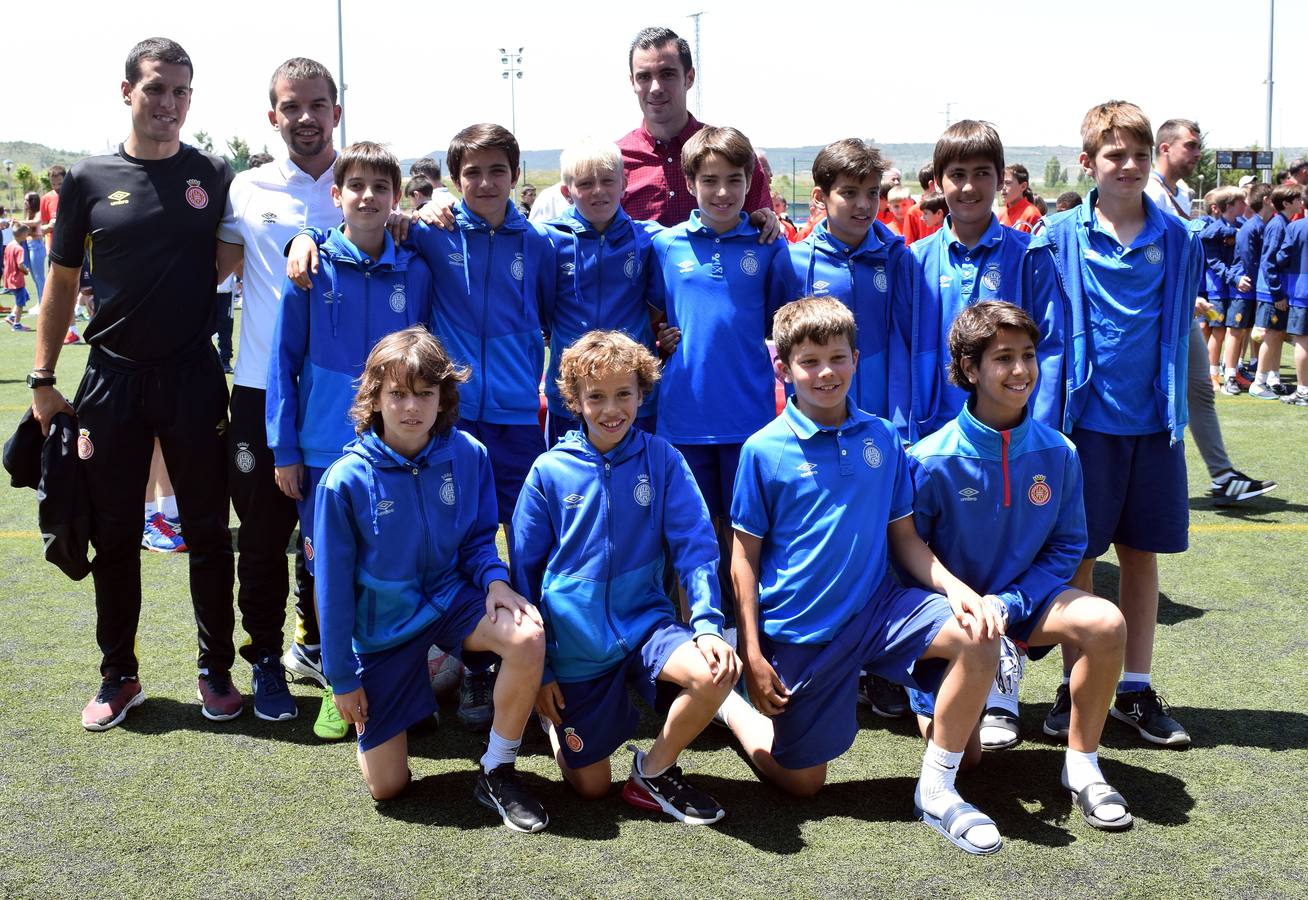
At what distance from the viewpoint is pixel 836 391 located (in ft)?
11.8

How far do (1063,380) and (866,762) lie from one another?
142cm

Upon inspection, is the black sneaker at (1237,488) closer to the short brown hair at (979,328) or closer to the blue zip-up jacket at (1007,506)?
the blue zip-up jacket at (1007,506)

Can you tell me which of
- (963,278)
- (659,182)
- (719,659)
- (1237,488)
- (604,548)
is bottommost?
(1237,488)

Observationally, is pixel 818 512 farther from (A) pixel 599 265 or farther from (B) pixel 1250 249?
(B) pixel 1250 249

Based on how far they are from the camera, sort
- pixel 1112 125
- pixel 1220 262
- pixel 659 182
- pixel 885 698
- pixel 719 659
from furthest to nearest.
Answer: pixel 1220 262, pixel 659 182, pixel 885 698, pixel 1112 125, pixel 719 659

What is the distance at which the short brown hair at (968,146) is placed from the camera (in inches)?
158

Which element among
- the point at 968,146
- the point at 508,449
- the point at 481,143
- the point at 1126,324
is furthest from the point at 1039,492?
the point at 481,143

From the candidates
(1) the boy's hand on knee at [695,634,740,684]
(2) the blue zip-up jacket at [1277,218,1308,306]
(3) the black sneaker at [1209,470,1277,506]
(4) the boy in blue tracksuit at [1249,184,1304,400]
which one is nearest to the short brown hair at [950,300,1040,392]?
(1) the boy's hand on knee at [695,634,740,684]

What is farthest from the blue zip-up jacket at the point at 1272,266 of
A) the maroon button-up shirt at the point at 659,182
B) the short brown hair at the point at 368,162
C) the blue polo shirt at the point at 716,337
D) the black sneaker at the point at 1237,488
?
the short brown hair at the point at 368,162

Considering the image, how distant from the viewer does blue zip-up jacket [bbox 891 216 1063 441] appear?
157 inches

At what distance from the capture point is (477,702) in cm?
419

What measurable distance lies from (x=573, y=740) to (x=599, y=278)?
1.69m

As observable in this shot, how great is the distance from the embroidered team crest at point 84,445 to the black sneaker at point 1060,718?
11.2 ft

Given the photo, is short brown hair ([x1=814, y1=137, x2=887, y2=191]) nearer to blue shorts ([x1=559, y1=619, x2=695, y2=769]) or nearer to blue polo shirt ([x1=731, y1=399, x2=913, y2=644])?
blue polo shirt ([x1=731, y1=399, x2=913, y2=644])
